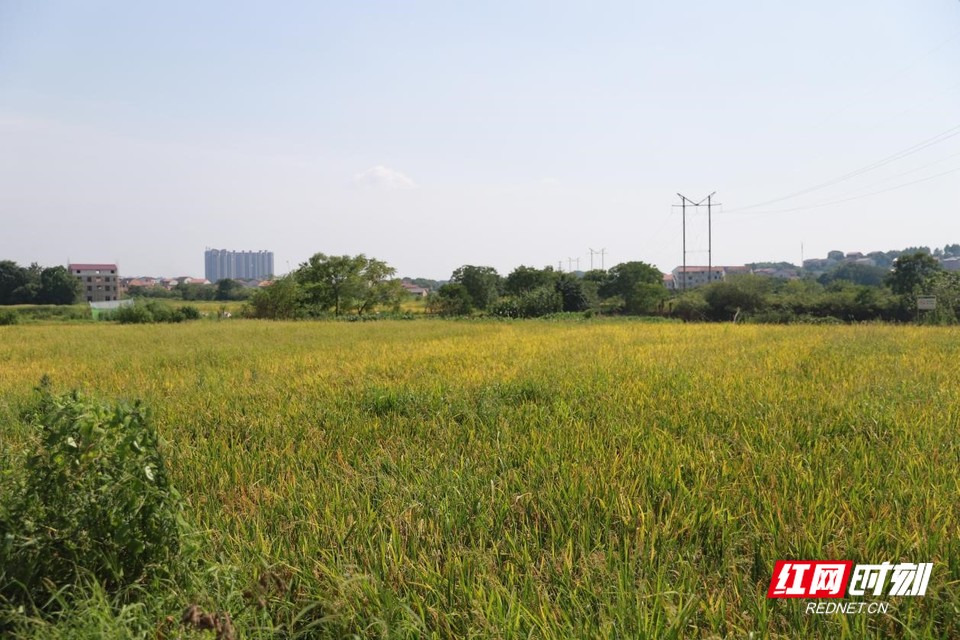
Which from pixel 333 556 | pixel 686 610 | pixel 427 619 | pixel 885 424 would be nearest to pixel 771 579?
pixel 686 610

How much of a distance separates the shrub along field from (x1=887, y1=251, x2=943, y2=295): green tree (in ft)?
154

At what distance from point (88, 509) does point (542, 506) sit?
206 centimetres

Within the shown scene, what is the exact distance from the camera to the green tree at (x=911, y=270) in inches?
1656

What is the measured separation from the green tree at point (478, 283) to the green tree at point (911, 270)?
107ft

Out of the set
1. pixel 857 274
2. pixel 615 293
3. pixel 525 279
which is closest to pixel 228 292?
pixel 525 279

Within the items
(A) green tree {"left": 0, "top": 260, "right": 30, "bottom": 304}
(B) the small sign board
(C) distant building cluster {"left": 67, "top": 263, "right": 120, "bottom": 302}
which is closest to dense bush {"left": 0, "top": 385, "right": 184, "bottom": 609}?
(B) the small sign board

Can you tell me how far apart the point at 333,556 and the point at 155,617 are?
0.69 meters

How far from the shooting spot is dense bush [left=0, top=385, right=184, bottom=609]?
2.15m

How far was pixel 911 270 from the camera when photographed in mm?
43875

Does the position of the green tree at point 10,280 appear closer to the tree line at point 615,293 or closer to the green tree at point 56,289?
the green tree at point 56,289

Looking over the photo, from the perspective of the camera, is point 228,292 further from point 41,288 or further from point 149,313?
point 149,313

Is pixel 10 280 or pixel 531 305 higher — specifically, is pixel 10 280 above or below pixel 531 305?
above

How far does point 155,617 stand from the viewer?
6.90 ft

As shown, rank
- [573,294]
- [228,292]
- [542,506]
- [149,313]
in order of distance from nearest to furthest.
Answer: [542,506] → [149,313] → [573,294] → [228,292]
